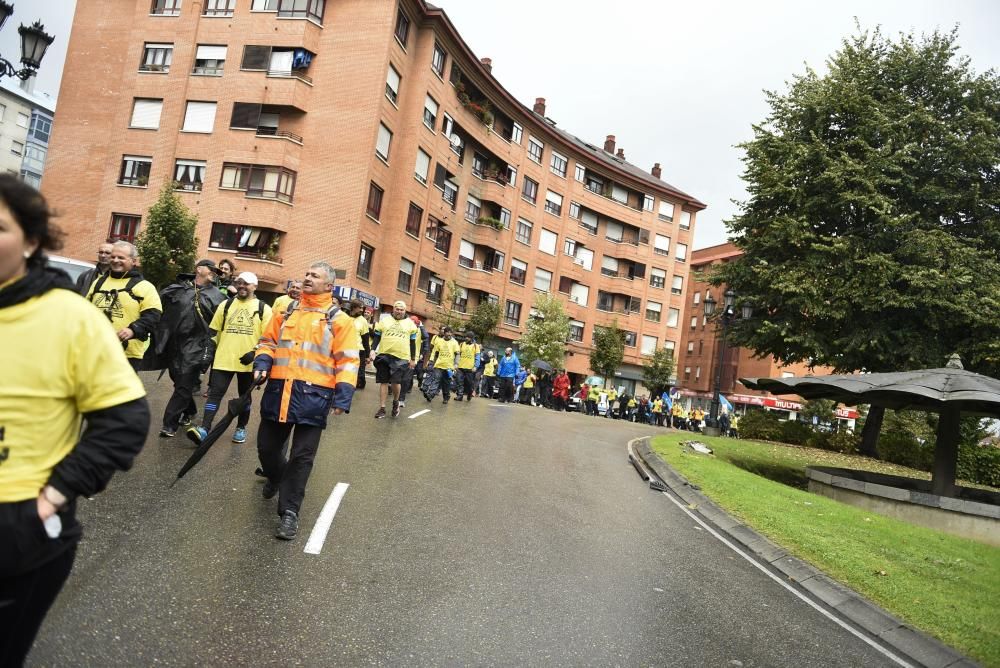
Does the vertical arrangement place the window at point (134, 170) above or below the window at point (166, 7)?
below

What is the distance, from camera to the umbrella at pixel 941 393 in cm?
1145

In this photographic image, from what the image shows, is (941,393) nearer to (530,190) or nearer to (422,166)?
(422,166)

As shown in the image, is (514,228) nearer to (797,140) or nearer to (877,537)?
(797,140)

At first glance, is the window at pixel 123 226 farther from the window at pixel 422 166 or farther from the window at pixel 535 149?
the window at pixel 535 149

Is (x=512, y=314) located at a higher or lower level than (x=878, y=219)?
lower

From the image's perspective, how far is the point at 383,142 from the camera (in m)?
36.3

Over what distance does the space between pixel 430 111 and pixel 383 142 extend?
186 inches

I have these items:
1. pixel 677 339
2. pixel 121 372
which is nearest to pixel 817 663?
pixel 121 372

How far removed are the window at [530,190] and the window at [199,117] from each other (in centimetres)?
2206

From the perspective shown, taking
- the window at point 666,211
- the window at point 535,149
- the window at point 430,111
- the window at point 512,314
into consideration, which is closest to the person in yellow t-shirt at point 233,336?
the window at point 430,111

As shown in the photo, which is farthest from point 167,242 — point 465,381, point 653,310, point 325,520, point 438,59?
point 653,310

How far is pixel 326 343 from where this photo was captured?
18.5 feet

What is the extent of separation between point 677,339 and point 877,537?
54.4 metres

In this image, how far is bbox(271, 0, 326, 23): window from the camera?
34.7 m
